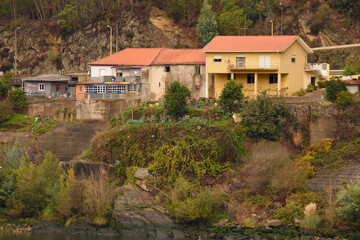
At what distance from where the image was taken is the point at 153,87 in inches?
2886

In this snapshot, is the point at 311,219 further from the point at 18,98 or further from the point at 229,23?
the point at 229,23

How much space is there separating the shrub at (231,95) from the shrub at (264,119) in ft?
6.31

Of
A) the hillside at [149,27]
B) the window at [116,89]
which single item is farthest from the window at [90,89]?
the hillside at [149,27]

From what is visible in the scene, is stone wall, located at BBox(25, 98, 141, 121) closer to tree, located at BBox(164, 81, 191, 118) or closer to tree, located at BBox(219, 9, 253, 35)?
tree, located at BBox(164, 81, 191, 118)

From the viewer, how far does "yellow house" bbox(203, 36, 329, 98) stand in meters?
69.0

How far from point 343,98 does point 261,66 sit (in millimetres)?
8307

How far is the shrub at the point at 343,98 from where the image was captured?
64.2 metres

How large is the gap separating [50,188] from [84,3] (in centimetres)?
3786

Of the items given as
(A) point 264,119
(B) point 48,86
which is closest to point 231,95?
(A) point 264,119

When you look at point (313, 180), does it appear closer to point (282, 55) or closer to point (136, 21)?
point (282, 55)

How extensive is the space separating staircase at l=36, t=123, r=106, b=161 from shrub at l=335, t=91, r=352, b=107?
20838 mm

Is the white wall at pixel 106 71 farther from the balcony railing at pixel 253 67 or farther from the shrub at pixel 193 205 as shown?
the shrub at pixel 193 205

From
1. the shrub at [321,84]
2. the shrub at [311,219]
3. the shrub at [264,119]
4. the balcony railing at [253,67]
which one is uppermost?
the balcony railing at [253,67]

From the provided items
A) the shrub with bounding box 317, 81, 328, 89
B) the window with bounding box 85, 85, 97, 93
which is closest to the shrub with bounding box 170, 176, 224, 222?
the shrub with bounding box 317, 81, 328, 89
